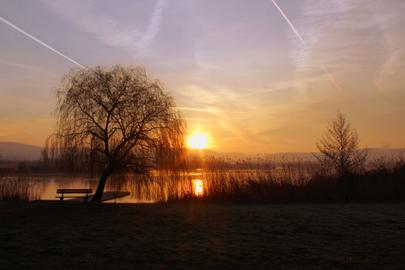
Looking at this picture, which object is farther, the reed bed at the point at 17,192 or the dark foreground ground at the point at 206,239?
the reed bed at the point at 17,192

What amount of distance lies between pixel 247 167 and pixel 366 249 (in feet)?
41.4

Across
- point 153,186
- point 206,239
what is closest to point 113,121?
point 153,186

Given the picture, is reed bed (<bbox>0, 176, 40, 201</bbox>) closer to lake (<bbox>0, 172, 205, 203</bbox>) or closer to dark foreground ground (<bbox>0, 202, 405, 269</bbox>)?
lake (<bbox>0, 172, 205, 203</bbox>)

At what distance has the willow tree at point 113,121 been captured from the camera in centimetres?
1587

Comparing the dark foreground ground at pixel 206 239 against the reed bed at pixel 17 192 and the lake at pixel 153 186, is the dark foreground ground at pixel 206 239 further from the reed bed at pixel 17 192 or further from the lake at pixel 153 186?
the reed bed at pixel 17 192

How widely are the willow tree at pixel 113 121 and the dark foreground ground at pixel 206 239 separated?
148 inches

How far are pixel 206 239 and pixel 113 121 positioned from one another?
926 centimetres

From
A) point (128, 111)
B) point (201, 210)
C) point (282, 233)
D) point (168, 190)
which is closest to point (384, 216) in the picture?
point (282, 233)

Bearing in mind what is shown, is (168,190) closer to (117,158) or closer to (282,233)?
(117,158)

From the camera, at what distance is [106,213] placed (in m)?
12.6

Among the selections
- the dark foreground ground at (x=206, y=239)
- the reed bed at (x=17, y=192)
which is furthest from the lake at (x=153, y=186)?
the dark foreground ground at (x=206, y=239)

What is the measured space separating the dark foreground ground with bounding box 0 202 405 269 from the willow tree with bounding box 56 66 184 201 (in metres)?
3.75

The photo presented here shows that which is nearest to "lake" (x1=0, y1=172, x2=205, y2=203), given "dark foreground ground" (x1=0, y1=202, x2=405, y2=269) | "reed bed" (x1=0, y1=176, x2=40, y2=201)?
"reed bed" (x1=0, y1=176, x2=40, y2=201)

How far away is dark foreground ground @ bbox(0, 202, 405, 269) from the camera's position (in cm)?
621
